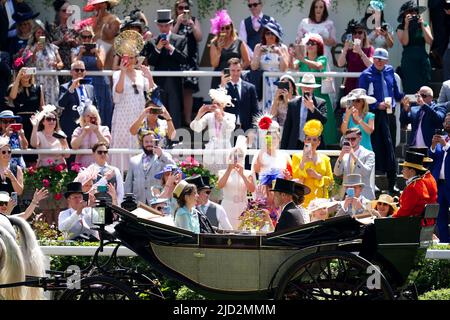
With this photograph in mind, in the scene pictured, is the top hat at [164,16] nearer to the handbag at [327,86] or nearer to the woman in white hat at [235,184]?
the handbag at [327,86]

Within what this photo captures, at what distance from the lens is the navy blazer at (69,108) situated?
65.7ft

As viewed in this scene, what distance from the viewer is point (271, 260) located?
45.0ft

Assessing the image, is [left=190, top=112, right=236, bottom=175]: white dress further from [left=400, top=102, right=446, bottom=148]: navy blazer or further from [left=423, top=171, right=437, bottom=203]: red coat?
[left=423, top=171, right=437, bottom=203]: red coat

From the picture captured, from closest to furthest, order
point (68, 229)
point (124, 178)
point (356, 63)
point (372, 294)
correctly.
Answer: point (372, 294) < point (68, 229) < point (124, 178) < point (356, 63)

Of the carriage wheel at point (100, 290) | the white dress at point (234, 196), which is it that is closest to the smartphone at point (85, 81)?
the white dress at point (234, 196)

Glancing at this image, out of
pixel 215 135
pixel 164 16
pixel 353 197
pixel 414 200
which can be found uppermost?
pixel 164 16

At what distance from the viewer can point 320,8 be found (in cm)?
2130

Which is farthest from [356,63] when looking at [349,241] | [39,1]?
[349,241]

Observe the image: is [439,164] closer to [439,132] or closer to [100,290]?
[439,132]

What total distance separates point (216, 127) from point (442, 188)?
279 cm

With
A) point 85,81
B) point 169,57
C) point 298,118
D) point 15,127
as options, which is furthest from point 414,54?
point 15,127

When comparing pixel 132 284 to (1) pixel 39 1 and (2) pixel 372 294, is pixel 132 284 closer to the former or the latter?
(2) pixel 372 294

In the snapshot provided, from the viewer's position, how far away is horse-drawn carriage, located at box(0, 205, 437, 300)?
44.3 feet

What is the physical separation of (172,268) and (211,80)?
8115mm
